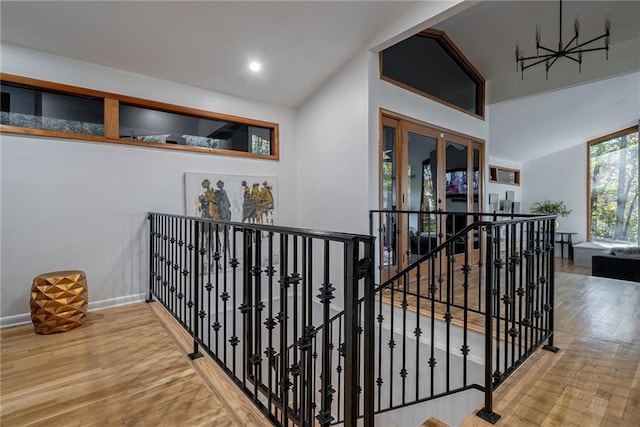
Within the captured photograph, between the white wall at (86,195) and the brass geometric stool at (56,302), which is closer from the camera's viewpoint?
the brass geometric stool at (56,302)

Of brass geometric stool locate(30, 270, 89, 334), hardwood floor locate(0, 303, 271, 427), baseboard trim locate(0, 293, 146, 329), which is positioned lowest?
hardwood floor locate(0, 303, 271, 427)

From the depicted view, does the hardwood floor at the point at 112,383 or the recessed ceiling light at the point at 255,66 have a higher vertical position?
the recessed ceiling light at the point at 255,66

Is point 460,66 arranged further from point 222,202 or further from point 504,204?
point 222,202

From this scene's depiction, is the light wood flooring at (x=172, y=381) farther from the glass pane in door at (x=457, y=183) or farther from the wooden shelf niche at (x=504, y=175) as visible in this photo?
the wooden shelf niche at (x=504, y=175)

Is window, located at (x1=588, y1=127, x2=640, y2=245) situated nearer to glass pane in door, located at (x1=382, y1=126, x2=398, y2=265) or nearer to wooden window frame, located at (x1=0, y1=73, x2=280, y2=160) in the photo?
glass pane in door, located at (x1=382, y1=126, x2=398, y2=265)

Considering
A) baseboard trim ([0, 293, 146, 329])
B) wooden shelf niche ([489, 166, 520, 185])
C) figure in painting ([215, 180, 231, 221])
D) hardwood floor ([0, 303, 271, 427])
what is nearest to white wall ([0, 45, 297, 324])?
baseboard trim ([0, 293, 146, 329])

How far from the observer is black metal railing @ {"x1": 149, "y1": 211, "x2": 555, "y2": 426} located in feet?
3.55

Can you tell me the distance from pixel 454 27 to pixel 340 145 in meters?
2.66

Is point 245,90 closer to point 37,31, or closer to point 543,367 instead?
point 37,31

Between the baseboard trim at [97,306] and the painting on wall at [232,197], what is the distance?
1.10 m

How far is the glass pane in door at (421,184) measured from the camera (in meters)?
4.18

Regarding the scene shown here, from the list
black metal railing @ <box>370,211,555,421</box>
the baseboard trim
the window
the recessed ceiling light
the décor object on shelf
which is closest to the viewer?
black metal railing @ <box>370,211,555,421</box>

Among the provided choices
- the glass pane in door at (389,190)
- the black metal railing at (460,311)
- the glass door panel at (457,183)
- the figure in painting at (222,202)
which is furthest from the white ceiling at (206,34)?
the glass door panel at (457,183)

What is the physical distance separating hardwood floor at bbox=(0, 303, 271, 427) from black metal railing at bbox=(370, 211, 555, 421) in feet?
3.82
